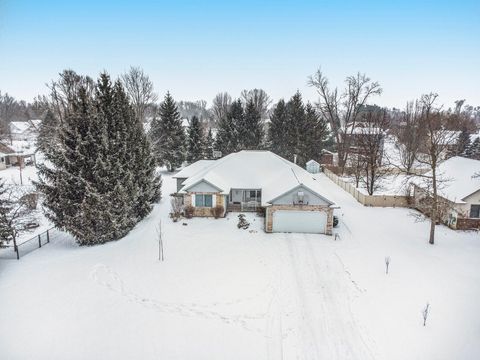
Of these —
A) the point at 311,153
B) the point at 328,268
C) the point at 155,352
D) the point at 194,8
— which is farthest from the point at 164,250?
the point at 311,153

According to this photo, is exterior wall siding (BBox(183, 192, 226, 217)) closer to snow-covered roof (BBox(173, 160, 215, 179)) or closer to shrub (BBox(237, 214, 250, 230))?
shrub (BBox(237, 214, 250, 230))

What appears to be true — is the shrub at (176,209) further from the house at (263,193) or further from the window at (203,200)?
the window at (203,200)

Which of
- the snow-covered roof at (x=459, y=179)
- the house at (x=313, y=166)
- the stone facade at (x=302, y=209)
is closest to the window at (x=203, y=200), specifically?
the stone facade at (x=302, y=209)

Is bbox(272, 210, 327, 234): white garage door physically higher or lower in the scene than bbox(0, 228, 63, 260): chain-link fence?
higher

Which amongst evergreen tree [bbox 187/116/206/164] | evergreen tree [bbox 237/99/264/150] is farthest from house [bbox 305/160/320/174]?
evergreen tree [bbox 187/116/206/164]

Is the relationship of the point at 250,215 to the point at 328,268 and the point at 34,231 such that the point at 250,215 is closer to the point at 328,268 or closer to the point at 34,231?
the point at 328,268

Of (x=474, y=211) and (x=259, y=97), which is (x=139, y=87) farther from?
(x=474, y=211)
